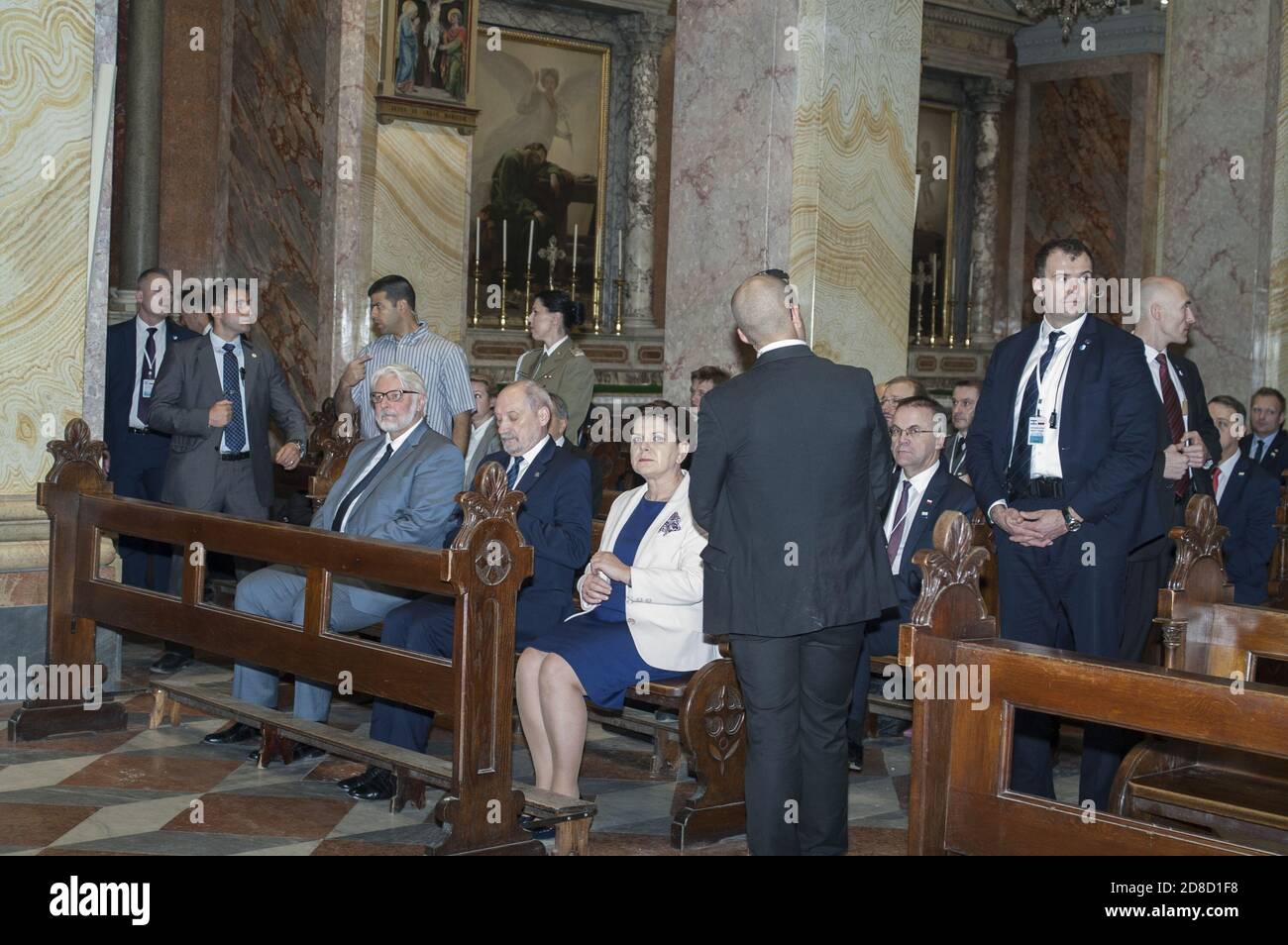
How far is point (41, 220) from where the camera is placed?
6.27 meters

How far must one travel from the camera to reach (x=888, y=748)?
6250 mm

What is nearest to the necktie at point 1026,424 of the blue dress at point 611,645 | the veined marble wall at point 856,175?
the blue dress at point 611,645

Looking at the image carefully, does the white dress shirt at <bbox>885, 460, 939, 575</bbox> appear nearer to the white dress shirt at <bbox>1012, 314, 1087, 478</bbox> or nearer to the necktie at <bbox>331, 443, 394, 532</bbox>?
the white dress shirt at <bbox>1012, 314, 1087, 478</bbox>

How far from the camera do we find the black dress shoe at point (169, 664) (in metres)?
7.13

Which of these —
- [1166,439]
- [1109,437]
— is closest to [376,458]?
[1109,437]

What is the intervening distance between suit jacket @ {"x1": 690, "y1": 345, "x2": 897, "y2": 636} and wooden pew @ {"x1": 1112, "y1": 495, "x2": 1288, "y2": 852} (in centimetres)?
84

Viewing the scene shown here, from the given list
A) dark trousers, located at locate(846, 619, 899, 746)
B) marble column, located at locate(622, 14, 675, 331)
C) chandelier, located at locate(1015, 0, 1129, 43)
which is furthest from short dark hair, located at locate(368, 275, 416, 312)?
marble column, located at locate(622, 14, 675, 331)

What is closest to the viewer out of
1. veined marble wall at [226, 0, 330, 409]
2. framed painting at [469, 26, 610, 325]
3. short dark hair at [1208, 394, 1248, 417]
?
short dark hair at [1208, 394, 1248, 417]

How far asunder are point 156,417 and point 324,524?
155cm

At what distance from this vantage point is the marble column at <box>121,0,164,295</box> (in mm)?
11141

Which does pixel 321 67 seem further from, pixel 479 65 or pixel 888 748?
pixel 888 748

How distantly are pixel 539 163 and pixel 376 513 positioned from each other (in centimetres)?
927

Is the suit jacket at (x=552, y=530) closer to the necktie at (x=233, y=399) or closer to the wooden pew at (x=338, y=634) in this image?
the wooden pew at (x=338, y=634)

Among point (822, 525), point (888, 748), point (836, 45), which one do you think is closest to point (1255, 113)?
point (836, 45)
